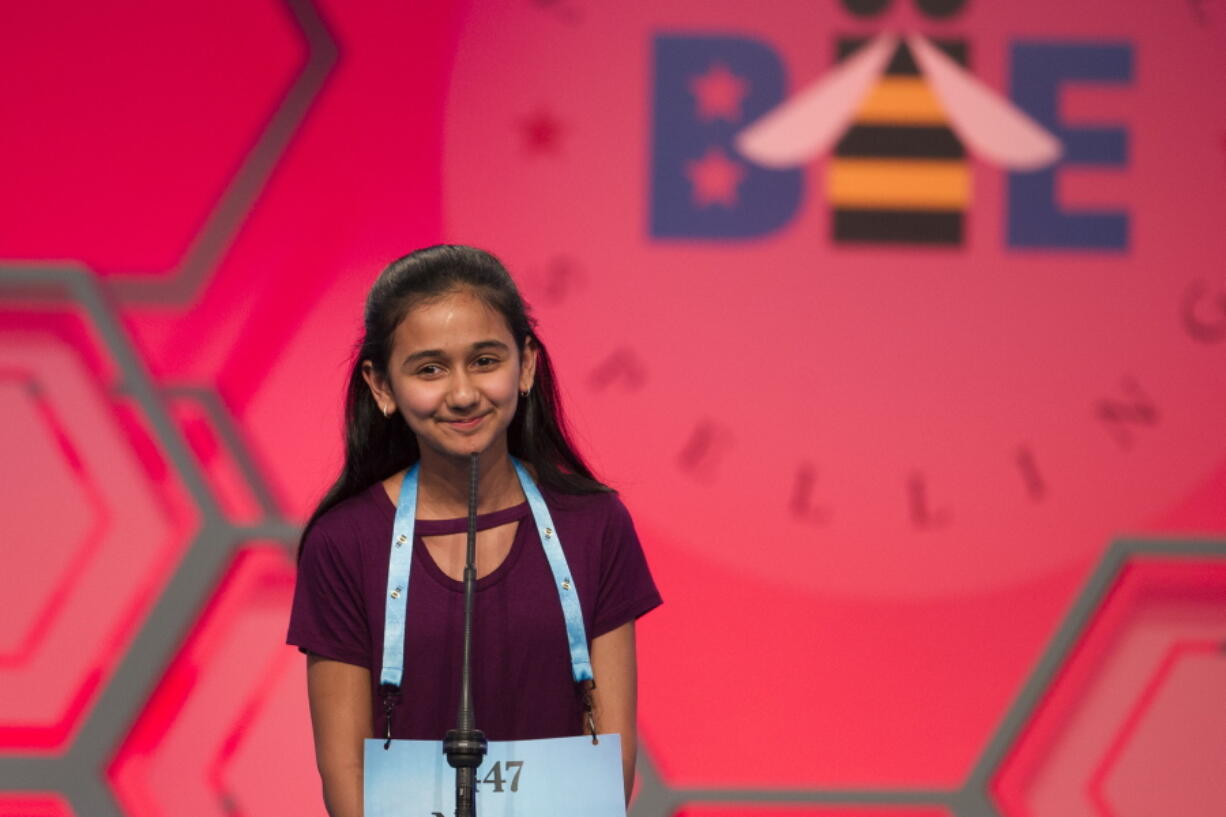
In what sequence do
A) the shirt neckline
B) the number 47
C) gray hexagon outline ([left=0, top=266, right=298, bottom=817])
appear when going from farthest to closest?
gray hexagon outline ([left=0, top=266, right=298, bottom=817])
the shirt neckline
the number 47

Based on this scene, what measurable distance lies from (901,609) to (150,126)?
1.44 meters

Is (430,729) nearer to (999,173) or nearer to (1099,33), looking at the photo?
(999,173)

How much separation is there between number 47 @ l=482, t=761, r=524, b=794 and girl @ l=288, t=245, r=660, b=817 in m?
0.09

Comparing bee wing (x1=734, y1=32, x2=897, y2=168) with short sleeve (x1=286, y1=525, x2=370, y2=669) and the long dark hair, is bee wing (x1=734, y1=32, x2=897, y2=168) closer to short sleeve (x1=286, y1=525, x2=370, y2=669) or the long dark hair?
the long dark hair

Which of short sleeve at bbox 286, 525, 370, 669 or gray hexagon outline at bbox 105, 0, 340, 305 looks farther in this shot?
gray hexagon outline at bbox 105, 0, 340, 305

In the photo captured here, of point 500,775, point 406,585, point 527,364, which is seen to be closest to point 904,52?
point 527,364

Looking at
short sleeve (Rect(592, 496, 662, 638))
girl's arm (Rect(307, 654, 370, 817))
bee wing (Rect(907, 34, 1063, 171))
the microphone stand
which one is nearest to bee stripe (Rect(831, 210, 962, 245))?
bee wing (Rect(907, 34, 1063, 171))

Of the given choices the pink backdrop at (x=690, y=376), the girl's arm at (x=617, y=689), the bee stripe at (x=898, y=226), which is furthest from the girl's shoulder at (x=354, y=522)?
the bee stripe at (x=898, y=226)

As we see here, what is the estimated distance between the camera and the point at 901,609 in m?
2.42

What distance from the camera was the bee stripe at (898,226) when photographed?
244 centimetres

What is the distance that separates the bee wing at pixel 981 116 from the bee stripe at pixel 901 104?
0.02m

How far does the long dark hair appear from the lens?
1.40 m

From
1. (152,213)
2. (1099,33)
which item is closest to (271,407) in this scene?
(152,213)

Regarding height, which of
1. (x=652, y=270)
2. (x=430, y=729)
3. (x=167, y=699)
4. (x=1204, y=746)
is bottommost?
(x=430, y=729)
